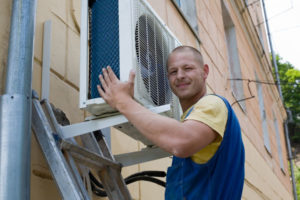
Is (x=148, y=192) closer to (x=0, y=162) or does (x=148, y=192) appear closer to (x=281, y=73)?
(x=0, y=162)

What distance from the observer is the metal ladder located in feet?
4.93

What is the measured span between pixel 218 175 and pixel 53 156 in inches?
→ 27.4

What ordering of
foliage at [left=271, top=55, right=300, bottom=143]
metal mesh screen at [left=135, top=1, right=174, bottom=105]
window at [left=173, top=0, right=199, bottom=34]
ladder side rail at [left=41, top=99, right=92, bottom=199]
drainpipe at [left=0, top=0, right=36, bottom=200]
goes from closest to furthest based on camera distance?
drainpipe at [left=0, top=0, right=36, bottom=200] < ladder side rail at [left=41, top=99, right=92, bottom=199] < metal mesh screen at [left=135, top=1, right=174, bottom=105] < window at [left=173, top=0, right=199, bottom=34] < foliage at [left=271, top=55, right=300, bottom=143]

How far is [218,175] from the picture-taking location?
5.35 feet

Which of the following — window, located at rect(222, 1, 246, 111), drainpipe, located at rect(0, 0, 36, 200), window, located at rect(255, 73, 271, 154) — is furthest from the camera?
window, located at rect(255, 73, 271, 154)

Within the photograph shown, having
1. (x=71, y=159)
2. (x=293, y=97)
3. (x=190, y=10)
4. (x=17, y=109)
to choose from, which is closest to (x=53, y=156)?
(x=71, y=159)

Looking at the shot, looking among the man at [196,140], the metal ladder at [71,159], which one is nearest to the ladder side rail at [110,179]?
the metal ladder at [71,159]

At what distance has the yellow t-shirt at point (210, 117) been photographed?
1.54 metres

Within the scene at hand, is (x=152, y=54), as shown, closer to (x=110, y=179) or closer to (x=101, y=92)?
(x=101, y=92)

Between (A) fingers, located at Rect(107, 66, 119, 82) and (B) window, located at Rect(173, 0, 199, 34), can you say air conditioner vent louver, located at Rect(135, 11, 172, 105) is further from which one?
(B) window, located at Rect(173, 0, 199, 34)

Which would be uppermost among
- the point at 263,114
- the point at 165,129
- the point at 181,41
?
the point at 181,41

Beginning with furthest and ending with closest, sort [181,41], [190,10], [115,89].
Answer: [190,10] → [181,41] → [115,89]

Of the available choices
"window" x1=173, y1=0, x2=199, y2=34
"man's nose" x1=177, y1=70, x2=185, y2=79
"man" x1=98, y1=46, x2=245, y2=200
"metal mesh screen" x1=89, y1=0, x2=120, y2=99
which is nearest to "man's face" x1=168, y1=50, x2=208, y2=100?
"man's nose" x1=177, y1=70, x2=185, y2=79

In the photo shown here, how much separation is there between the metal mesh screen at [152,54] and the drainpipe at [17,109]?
0.49m
